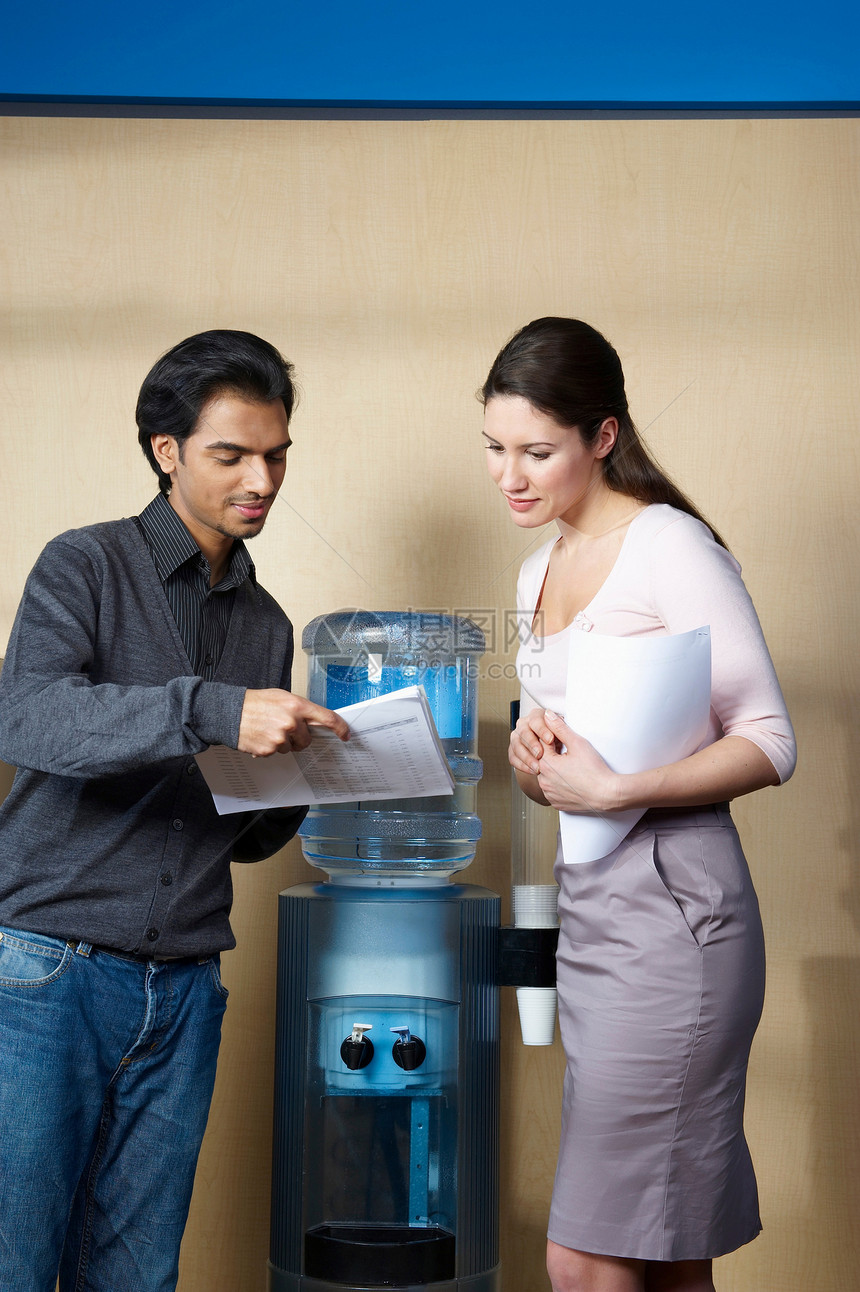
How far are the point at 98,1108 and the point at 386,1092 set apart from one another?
20.2 inches

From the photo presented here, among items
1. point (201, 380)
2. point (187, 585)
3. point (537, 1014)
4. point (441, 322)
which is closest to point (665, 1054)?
point (537, 1014)

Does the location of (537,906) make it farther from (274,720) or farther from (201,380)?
(201,380)

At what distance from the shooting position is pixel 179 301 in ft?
7.50

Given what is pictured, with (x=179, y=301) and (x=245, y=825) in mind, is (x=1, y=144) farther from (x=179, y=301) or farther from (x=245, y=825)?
(x=245, y=825)

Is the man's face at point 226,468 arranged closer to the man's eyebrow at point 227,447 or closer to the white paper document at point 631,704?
the man's eyebrow at point 227,447

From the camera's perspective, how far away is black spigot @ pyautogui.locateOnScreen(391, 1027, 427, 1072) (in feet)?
5.33

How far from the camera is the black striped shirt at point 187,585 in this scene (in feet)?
4.68

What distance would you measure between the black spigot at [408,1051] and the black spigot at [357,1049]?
4 centimetres

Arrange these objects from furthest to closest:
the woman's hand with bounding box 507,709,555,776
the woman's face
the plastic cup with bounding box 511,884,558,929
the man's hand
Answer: the plastic cup with bounding box 511,884,558,929, the woman's face, the woman's hand with bounding box 507,709,555,776, the man's hand

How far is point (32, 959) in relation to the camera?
1252 mm

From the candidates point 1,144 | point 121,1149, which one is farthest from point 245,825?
point 1,144

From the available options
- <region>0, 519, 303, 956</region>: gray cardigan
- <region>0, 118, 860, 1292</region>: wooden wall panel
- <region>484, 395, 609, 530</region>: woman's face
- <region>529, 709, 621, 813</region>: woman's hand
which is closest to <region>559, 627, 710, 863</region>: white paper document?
<region>529, 709, 621, 813</region>: woman's hand

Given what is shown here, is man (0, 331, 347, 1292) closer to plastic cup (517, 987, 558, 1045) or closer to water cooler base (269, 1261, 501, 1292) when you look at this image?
water cooler base (269, 1261, 501, 1292)

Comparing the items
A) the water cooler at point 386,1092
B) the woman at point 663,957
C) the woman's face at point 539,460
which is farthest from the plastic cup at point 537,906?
the woman's face at point 539,460
